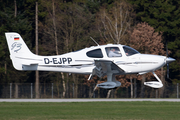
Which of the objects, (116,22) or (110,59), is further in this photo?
(116,22)

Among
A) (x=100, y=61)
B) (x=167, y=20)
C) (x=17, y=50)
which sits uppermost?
(x=167, y=20)

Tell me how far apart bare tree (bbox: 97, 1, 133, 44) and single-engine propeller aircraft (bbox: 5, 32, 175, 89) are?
66.8ft

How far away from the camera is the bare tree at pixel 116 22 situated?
40303mm

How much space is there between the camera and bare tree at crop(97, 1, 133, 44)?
132ft

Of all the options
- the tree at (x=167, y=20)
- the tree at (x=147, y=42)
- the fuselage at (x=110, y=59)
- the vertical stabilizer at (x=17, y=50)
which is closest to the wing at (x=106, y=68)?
the fuselage at (x=110, y=59)

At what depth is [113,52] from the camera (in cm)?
1823

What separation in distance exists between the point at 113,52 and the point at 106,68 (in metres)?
0.95

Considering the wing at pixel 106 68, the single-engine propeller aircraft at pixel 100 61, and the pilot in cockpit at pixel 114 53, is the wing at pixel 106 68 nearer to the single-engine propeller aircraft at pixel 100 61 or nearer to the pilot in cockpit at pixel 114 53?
the single-engine propeller aircraft at pixel 100 61

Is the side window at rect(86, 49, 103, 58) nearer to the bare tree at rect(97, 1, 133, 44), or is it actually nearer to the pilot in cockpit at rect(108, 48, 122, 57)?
the pilot in cockpit at rect(108, 48, 122, 57)

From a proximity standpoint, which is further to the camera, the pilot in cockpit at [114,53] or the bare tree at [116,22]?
the bare tree at [116,22]

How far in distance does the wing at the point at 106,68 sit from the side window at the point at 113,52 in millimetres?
566

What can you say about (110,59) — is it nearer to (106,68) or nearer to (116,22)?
(106,68)

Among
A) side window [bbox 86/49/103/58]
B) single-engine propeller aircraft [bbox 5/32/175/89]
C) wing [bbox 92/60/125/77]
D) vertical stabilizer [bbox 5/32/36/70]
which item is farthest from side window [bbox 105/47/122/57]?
vertical stabilizer [bbox 5/32/36/70]

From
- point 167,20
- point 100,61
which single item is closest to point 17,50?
point 100,61
